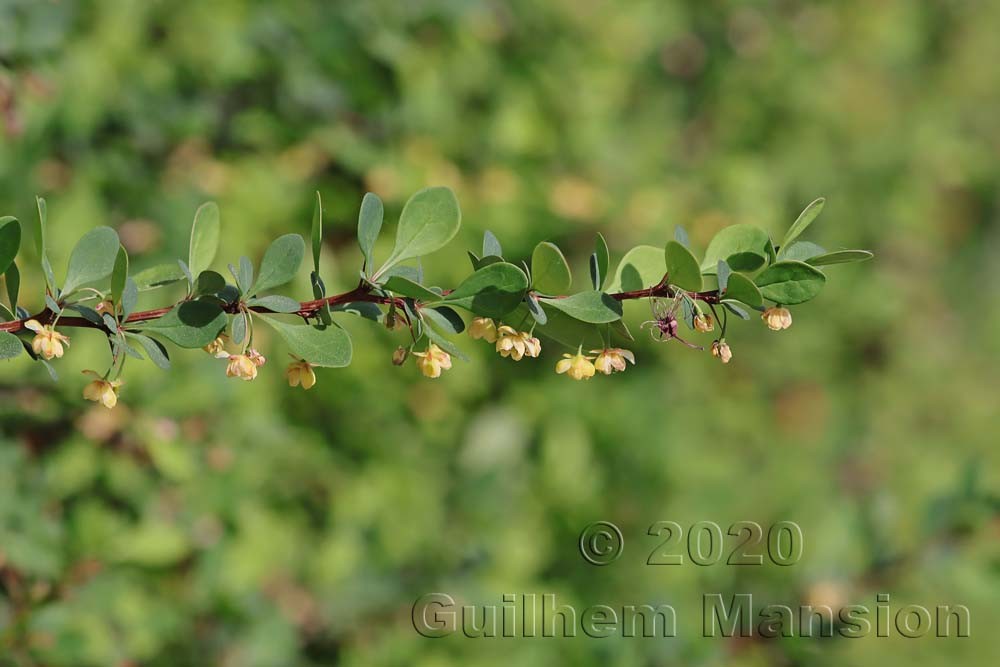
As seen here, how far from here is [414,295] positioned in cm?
83

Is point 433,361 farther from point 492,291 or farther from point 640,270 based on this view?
point 640,270

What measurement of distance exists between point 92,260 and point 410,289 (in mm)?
311

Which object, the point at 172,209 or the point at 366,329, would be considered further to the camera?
the point at 366,329

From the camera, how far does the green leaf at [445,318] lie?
89 cm

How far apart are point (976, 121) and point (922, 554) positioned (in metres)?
2.72

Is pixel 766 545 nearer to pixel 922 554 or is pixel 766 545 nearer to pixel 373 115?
pixel 922 554

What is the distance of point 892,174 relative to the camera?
10.7ft

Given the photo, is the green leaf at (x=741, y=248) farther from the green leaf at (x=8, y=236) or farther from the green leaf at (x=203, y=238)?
the green leaf at (x=8, y=236)

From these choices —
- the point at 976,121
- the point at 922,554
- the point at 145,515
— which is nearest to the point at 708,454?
the point at 922,554

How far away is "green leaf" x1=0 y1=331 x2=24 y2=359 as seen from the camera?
79 centimetres

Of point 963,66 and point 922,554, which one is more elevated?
point 963,66

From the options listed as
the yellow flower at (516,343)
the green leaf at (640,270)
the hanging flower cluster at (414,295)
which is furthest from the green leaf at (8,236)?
the green leaf at (640,270)

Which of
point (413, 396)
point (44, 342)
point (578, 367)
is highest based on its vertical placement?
point (44, 342)

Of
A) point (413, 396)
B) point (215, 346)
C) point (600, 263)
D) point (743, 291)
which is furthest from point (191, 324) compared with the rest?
point (413, 396)
